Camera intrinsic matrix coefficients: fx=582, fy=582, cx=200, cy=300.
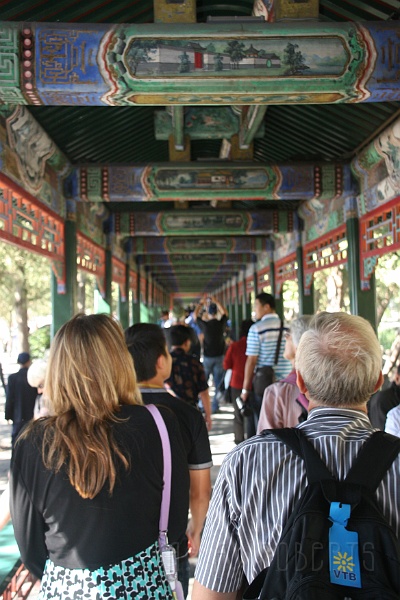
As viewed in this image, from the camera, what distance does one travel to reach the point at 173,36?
3805 mm

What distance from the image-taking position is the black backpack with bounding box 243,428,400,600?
3.64 feet

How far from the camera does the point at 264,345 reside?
17.4 ft

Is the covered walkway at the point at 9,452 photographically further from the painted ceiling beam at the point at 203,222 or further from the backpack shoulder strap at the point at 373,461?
the painted ceiling beam at the point at 203,222

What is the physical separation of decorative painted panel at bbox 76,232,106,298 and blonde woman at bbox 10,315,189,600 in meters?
6.86

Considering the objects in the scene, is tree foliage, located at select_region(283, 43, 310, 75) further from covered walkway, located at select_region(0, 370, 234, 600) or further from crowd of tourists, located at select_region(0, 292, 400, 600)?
covered walkway, located at select_region(0, 370, 234, 600)

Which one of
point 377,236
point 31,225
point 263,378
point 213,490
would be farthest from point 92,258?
point 213,490

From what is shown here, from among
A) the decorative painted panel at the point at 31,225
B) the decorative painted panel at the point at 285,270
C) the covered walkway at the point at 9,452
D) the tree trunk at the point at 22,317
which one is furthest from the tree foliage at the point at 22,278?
the decorative painted panel at the point at 31,225

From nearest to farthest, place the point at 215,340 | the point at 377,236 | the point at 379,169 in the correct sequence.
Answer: the point at 379,169, the point at 377,236, the point at 215,340

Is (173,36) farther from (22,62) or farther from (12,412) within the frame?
(12,412)

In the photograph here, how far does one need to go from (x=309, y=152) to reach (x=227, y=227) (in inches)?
118

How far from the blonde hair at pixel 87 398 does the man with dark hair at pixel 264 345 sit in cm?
365

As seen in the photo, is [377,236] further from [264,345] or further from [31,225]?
[31,225]

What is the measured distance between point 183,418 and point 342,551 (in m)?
1.24

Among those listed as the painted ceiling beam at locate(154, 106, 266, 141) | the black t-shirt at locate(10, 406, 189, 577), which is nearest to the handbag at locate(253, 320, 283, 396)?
the painted ceiling beam at locate(154, 106, 266, 141)
